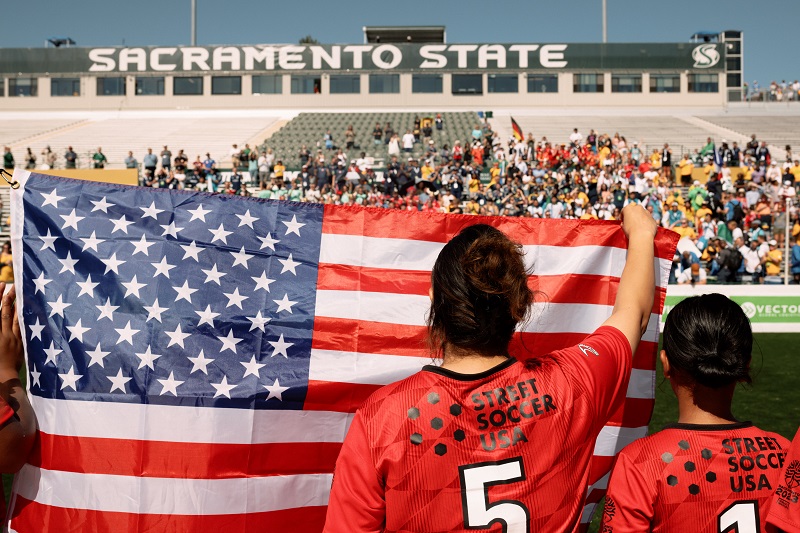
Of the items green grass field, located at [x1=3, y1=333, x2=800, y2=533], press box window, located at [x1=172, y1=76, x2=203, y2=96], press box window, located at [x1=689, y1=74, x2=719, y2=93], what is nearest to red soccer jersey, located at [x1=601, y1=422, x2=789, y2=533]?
green grass field, located at [x1=3, y1=333, x2=800, y2=533]

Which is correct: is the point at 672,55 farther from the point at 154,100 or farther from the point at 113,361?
the point at 113,361

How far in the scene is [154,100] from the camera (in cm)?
4791

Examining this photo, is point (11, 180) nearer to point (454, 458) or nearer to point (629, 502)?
point (454, 458)

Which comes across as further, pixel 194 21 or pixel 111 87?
pixel 194 21

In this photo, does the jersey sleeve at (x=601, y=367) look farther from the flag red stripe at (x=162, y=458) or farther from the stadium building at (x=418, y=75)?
the stadium building at (x=418, y=75)

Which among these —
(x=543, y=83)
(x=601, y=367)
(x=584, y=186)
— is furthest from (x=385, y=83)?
(x=601, y=367)

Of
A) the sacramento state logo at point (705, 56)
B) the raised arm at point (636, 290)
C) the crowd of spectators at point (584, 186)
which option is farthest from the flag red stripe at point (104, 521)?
the sacramento state logo at point (705, 56)

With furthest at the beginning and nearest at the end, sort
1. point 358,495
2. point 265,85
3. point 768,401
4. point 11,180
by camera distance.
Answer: point 265,85, point 768,401, point 11,180, point 358,495

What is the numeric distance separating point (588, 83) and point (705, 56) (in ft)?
24.1

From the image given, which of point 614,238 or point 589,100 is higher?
point 589,100

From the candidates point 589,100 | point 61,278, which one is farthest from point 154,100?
point 61,278

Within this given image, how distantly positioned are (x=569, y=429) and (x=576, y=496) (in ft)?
0.61

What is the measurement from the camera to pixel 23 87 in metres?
48.8

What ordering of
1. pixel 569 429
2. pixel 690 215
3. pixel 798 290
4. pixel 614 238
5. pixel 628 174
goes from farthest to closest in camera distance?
pixel 628 174, pixel 690 215, pixel 798 290, pixel 614 238, pixel 569 429
